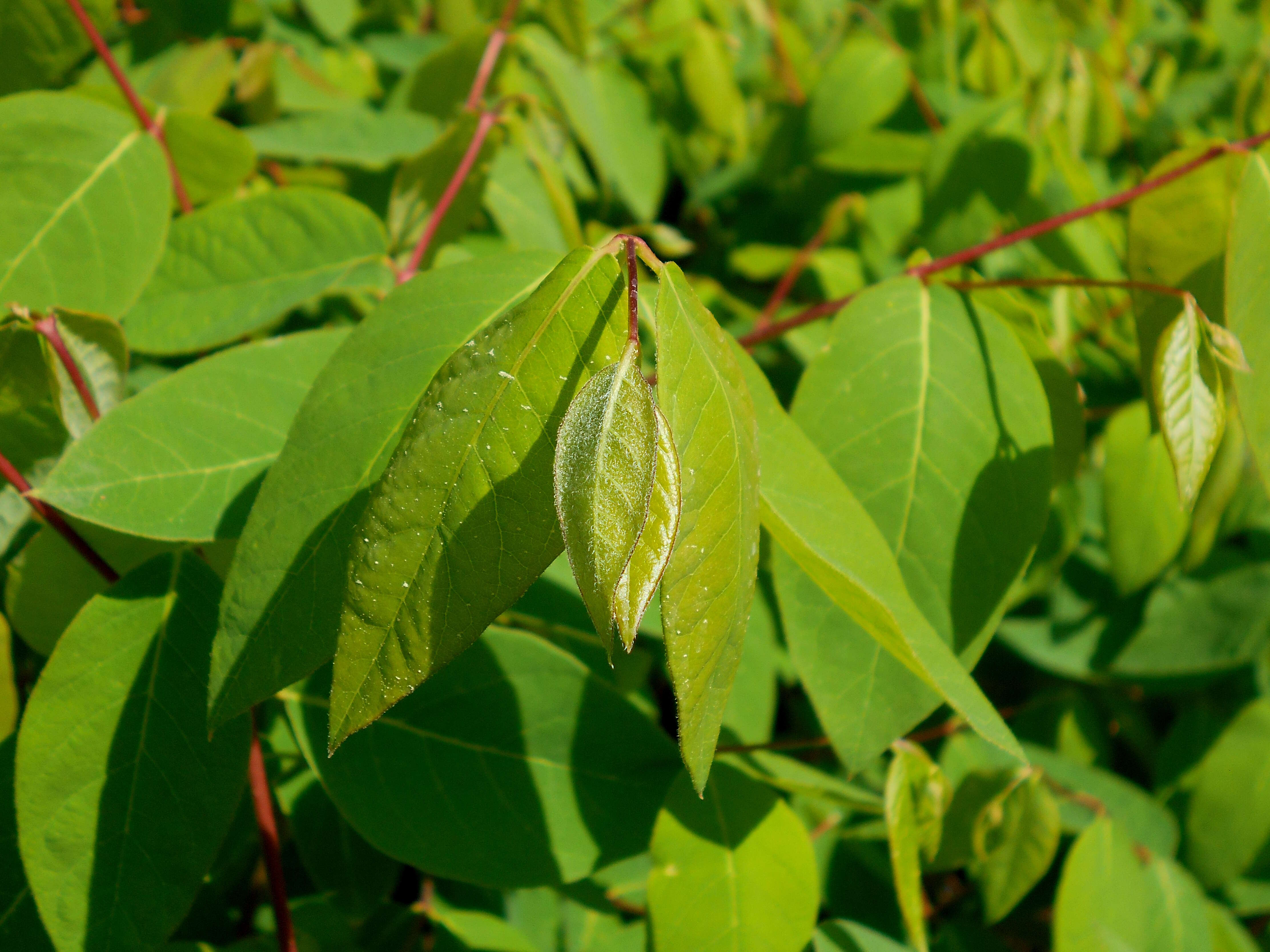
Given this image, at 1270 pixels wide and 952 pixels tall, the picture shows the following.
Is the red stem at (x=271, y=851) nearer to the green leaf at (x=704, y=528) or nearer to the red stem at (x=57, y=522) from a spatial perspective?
the red stem at (x=57, y=522)

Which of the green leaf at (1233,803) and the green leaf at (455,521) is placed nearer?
the green leaf at (455,521)

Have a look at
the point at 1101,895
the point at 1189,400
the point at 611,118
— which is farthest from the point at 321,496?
the point at 611,118

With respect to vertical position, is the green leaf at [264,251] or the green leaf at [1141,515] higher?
the green leaf at [264,251]

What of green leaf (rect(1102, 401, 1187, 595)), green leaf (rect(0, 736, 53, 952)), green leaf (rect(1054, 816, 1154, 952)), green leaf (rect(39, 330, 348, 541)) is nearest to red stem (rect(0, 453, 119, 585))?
green leaf (rect(39, 330, 348, 541))

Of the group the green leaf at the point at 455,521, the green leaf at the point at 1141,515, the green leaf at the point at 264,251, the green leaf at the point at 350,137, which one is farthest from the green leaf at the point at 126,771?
the green leaf at the point at 1141,515

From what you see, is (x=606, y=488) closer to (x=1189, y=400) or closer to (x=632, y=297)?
(x=632, y=297)

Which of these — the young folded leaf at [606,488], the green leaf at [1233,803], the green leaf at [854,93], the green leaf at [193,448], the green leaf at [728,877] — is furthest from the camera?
the green leaf at [854,93]

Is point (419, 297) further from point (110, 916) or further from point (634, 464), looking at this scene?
point (110, 916)
